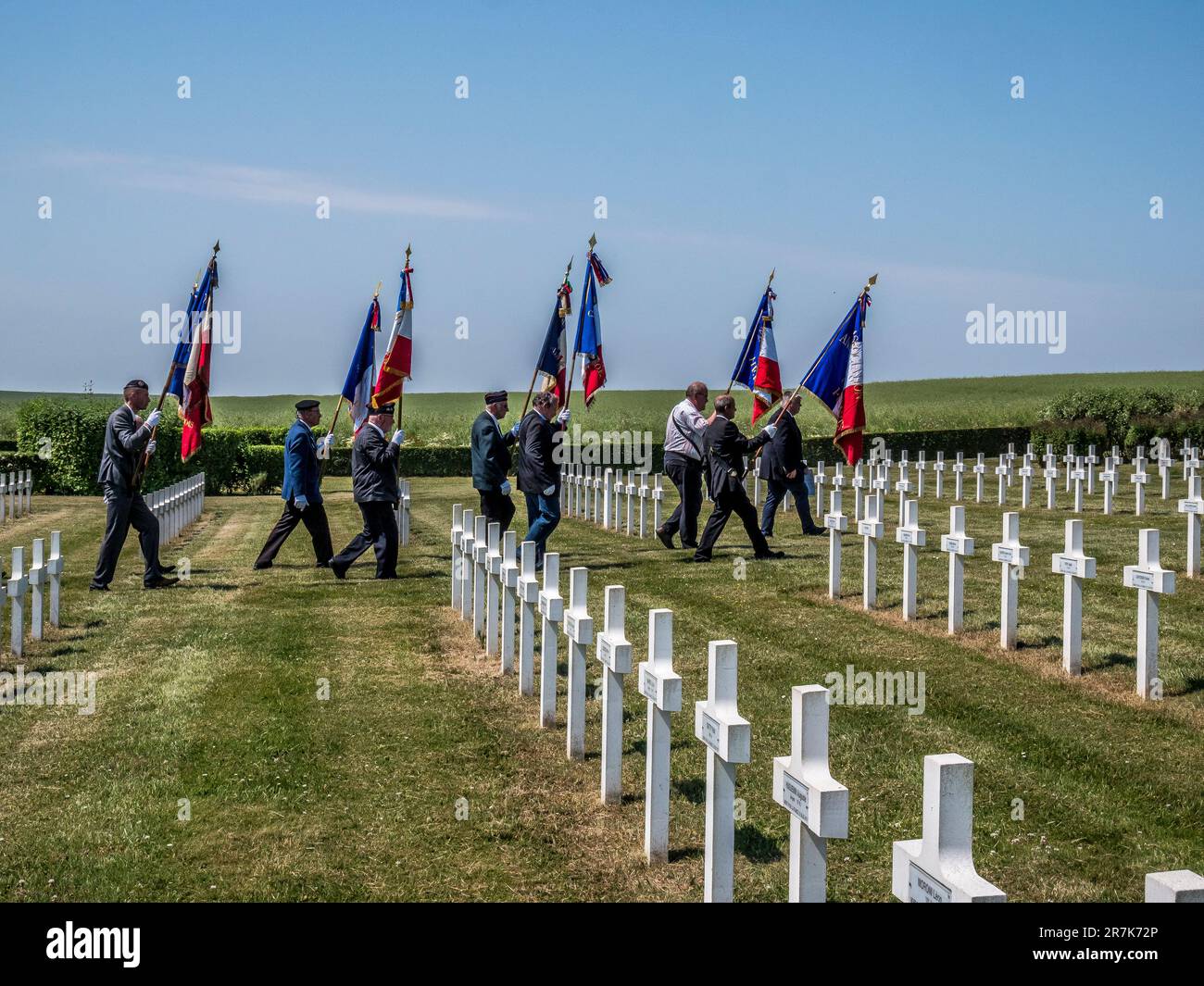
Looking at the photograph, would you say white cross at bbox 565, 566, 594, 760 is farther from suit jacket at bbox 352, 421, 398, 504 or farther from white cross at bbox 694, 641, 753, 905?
suit jacket at bbox 352, 421, 398, 504

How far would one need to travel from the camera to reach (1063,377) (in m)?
116

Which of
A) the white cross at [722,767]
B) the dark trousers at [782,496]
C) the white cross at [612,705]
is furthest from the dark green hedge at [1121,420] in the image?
the white cross at [722,767]

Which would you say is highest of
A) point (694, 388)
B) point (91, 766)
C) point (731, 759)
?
point (694, 388)

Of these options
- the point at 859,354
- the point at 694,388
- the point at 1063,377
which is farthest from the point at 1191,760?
the point at 1063,377

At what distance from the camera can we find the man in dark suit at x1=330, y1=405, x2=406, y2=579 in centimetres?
1499

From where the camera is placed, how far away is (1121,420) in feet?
148

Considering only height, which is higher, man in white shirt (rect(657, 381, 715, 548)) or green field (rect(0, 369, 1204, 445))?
green field (rect(0, 369, 1204, 445))

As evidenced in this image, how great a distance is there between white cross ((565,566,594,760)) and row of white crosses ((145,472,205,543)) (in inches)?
525

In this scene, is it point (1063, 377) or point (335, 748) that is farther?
point (1063, 377)

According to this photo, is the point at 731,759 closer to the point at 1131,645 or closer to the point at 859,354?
the point at 1131,645

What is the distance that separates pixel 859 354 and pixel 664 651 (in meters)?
8.74

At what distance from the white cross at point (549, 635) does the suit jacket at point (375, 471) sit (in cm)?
706

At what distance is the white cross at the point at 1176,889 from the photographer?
2766 mm

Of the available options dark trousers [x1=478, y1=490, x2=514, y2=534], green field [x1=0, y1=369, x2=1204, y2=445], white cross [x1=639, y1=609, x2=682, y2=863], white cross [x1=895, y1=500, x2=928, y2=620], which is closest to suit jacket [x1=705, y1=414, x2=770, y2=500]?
dark trousers [x1=478, y1=490, x2=514, y2=534]
